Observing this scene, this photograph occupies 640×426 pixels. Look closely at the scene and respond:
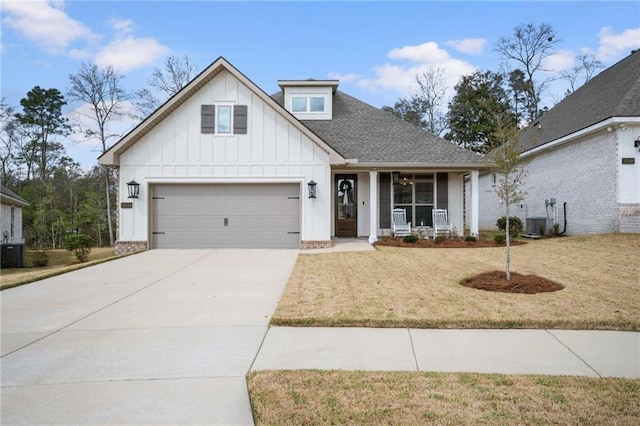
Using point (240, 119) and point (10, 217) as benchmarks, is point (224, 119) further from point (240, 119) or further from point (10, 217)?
point (10, 217)

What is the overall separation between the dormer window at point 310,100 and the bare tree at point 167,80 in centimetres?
1401

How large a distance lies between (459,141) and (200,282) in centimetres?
3024

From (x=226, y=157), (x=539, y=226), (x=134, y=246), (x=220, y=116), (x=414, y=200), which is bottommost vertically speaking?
(x=134, y=246)

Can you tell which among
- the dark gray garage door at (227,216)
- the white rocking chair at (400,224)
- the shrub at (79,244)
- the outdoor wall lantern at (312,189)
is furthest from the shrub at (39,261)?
the white rocking chair at (400,224)

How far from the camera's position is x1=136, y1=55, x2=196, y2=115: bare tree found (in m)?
28.2

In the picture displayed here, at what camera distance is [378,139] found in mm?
16062

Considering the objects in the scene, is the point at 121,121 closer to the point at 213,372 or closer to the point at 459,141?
the point at 459,141

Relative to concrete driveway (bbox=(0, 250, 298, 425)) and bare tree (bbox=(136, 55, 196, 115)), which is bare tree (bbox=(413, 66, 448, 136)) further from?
concrete driveway (bbox=(0, 250, 298, 425))

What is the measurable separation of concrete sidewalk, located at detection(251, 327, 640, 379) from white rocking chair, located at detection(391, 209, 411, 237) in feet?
33.1

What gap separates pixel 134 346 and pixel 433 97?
3276 cm

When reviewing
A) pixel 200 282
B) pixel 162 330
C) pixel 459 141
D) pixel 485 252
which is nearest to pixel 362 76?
pixel 459 141

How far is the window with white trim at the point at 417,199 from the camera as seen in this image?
15844 mm

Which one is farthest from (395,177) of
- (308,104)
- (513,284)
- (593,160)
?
(513,284)

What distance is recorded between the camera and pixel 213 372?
3.84 meters
